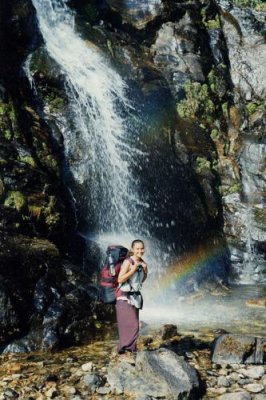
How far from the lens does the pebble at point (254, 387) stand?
7590 mm

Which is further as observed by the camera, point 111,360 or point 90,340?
point 90,340

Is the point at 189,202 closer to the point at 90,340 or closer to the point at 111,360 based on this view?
the point at 90,340

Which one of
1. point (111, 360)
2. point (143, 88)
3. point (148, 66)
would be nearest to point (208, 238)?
point (143, 88)

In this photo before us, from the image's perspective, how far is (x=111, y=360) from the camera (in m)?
8.98

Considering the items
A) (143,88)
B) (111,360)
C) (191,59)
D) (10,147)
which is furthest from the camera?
(191,59)

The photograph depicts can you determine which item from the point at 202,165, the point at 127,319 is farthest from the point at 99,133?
the point at 127,319

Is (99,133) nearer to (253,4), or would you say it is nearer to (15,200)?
(15,200)

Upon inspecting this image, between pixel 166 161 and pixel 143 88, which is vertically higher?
pixel 143 88

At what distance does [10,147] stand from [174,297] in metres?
7.32

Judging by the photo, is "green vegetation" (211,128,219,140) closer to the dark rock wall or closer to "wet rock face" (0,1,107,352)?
the dark rock wall

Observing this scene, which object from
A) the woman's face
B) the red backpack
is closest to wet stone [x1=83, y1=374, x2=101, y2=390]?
the red backpack

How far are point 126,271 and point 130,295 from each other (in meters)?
0.52

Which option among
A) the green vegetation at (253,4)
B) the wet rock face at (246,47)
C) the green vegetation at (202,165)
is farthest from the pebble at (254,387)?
the green vegetation at (253,4)

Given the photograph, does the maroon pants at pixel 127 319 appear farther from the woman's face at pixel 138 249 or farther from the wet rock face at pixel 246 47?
the wet rock face at pixel 246 47
